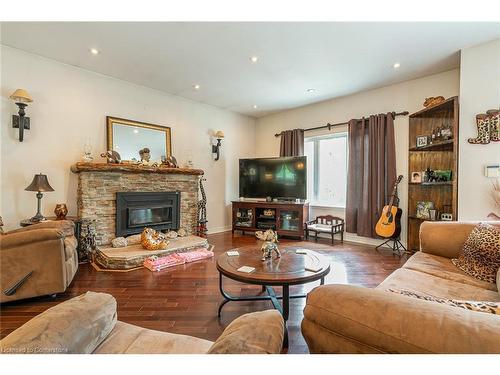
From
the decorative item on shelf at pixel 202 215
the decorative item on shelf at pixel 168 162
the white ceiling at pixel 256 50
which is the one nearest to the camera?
the white ceiling at pixel 256 50

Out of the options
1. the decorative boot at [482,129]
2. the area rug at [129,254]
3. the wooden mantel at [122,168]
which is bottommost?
the area rug at [129,254]

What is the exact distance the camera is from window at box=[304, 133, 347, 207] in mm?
4855

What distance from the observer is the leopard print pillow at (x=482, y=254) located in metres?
1.67

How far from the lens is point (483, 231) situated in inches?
72.1

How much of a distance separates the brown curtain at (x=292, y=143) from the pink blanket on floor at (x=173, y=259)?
110 inches

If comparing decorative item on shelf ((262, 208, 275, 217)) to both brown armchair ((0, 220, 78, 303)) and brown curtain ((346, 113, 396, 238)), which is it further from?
brown armchair ((0, 220, 78, 303))

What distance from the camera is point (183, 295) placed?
7.76 ft

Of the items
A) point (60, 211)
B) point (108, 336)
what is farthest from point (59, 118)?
point (108, 336)

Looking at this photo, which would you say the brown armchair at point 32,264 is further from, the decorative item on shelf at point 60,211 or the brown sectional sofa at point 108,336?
the brown sectional sofa at point 108,336

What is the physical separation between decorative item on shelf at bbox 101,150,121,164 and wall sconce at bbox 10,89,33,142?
913 millimetres

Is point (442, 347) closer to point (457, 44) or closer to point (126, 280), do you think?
Result: point (126, 280)

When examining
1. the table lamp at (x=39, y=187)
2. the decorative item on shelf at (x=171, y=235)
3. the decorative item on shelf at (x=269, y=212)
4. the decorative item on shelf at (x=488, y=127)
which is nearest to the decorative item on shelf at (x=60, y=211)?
the table lamp at (x=39, y=187)
